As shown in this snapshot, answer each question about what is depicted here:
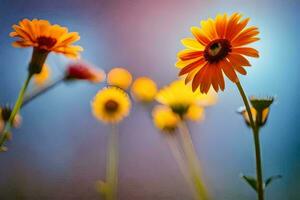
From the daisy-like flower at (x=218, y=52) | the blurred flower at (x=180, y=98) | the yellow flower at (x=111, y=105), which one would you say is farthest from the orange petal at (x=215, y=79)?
the yellow flower at (x=111, y=105)

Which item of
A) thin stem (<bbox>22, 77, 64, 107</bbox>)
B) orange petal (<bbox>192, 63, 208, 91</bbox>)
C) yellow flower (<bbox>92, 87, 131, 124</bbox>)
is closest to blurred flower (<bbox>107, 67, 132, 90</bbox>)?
yellow flower (<bbox>92, 87, 131, 124</bbox>)

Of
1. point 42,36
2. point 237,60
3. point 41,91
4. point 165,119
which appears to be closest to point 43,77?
point 41,91

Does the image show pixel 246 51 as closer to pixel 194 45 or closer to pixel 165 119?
pixel 194 45

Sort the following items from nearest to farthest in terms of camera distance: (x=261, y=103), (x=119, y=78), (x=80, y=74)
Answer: (x=261, y=103)
(x=80, y=74)
(x=119, y=78)

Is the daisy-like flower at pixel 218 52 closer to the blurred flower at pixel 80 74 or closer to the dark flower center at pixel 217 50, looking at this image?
the dark flower center at pixel 217 50

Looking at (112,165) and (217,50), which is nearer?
(217,50)

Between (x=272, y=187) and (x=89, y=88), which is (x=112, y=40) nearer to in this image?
(x=89, y=88)

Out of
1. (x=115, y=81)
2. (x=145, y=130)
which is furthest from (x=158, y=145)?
(x=115, y=81)
